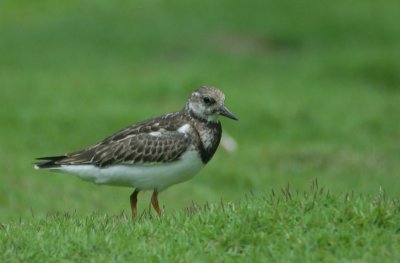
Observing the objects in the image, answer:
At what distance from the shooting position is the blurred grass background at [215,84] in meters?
16.8

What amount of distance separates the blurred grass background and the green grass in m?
5.65

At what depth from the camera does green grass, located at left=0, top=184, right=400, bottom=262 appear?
779 centimetres

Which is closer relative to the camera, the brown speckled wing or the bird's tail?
the brown speckled wing

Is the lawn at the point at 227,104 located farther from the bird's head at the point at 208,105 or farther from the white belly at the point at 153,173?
the bird's head at the point at 208,105

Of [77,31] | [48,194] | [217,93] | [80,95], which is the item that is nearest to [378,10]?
[77,31]

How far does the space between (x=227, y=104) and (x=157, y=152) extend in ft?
33.6

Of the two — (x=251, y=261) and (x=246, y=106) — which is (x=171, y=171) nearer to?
(x=251, y=261)

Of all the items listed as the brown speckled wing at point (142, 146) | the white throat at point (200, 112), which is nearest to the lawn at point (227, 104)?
the brown speckled wing at point (142, 146)

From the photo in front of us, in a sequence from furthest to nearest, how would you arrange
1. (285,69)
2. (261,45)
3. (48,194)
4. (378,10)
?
(378,10) < (261,45) < (285,69) < (48,194)

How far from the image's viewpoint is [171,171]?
1036cm

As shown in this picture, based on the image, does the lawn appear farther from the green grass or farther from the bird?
the bird

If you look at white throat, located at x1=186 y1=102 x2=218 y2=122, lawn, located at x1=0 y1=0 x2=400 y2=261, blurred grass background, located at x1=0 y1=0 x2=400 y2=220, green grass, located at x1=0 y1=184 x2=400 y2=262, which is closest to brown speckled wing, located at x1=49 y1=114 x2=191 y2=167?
white throat, located at x1=186 y1=102 x2=218 y2=122

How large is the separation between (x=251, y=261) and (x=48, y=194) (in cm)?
837

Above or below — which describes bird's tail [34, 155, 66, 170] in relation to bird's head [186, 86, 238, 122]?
below
